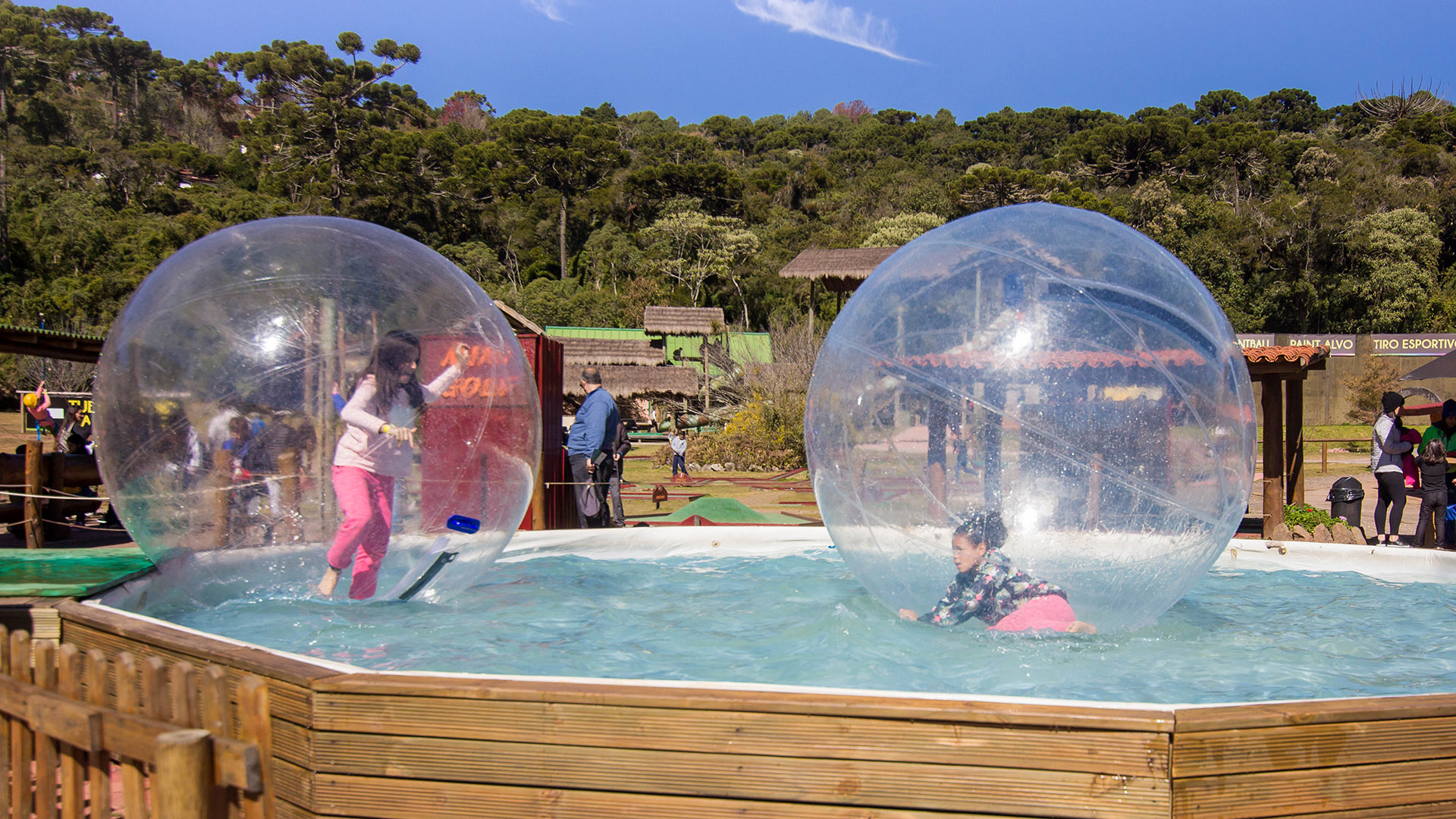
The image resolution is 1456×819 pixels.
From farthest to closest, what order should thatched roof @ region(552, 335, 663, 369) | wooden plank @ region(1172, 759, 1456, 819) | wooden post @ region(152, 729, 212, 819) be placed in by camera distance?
1. thatched roof @ region(552, 335, 663, 369)
2. wooden plank @ region(1172, 759, 1456, 819)
3. wooden post @ region(152, 729, 212, 819)

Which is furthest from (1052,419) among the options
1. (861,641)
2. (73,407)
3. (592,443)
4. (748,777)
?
(73,407)

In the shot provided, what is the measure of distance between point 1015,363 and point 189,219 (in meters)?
45.6

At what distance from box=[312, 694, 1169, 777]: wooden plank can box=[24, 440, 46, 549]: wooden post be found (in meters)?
7.94

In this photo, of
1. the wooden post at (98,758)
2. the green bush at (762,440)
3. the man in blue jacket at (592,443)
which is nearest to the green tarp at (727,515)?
the man in blue jacket at (592,443)

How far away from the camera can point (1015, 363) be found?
4.23 metres

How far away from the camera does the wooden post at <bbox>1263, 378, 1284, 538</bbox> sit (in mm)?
10281

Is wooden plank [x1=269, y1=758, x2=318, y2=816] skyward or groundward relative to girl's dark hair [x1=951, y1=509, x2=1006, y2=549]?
groundward

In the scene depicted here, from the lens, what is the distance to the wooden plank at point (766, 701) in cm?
252

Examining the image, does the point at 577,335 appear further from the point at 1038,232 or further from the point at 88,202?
the point at 1038,232

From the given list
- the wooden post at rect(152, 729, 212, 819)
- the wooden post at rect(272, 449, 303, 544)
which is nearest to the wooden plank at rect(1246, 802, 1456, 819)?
the wooden post at rect(152, 729, 212, 819)

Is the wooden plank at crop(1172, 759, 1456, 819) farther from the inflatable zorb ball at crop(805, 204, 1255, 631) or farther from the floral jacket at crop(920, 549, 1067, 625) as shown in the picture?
the floral jacket at crop(920, 549, 1067, 625)

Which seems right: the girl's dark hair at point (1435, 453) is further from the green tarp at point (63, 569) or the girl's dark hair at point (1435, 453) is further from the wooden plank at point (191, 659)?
the green tarp at point (63, 569)

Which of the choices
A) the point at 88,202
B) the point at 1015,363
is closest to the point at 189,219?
the point at 88,202

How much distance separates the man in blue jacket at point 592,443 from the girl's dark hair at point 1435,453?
828cm
